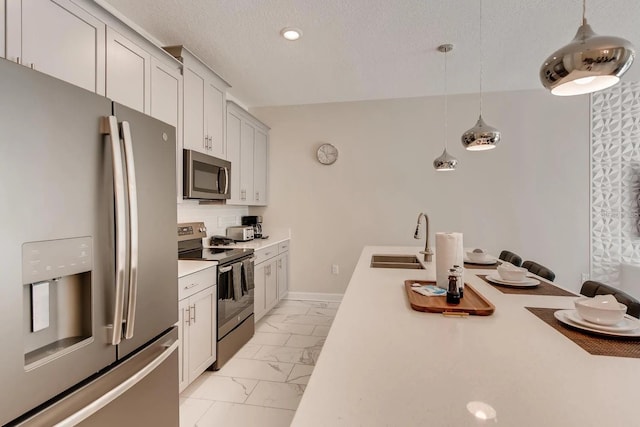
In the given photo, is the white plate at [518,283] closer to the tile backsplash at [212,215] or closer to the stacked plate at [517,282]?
the stacked plate at [517,282]

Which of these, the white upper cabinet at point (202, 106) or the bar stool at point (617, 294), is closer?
the bar stool at point (617, 294)

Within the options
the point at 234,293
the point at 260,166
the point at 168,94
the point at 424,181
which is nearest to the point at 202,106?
the point at 168,94

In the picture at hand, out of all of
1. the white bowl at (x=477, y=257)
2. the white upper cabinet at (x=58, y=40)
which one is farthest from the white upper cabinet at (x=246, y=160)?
the white bowl at (x=477, y=257)

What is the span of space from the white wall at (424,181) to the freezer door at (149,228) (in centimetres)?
286

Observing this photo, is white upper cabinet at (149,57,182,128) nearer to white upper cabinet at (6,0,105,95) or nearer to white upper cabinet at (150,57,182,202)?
→ white upper cabinet at (150,57,182,202)

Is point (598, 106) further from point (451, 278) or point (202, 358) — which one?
point (202, 358)

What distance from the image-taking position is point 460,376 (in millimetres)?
800

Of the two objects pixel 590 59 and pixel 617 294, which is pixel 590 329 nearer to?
pixel 617 294

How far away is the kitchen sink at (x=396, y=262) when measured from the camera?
2.35m

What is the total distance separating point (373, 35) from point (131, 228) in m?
2.29

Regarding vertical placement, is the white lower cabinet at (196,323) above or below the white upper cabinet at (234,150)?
below

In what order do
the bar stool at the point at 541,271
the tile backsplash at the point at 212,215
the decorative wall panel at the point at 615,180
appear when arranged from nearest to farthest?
the bar stool at the point at 541,271 < the tile backsplash at the point at 212,215 < the decorative wall panel at the point at 615,180

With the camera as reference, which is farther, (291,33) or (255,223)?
(255,223)

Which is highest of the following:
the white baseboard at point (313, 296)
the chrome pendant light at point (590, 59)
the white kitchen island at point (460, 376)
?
the chrome pendant light at point (590, 59)
